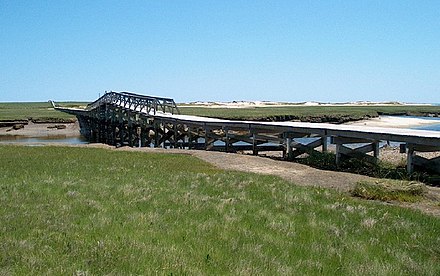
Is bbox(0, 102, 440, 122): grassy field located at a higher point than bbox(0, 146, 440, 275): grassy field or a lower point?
lower

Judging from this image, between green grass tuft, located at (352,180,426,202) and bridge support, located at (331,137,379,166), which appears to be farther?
bridge support, located at (331,137,379,166)

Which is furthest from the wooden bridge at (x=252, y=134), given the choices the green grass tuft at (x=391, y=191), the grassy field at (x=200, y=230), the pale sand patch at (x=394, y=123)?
the pale sand patch at (x=394, y=123)

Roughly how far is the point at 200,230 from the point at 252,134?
18.8 m

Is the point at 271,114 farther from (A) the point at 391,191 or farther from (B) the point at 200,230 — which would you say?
(B) the point at 200,230

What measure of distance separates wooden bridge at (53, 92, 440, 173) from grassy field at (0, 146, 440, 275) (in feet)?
17.1

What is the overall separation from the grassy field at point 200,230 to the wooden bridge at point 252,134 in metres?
5.20

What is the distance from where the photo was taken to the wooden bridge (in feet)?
55.8

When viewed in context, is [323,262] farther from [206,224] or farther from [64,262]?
[64,262]

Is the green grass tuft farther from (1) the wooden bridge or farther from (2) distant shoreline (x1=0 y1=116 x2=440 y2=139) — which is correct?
(2) distant shoreline (x1=0 y1=116 x2=440 y2=139)

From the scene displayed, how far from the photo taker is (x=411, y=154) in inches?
658

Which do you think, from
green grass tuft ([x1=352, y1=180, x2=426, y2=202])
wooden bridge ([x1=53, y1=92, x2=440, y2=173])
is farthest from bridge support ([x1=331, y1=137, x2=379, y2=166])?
green grass tuft ([x1=352, y1=180, x2=426, y2=202])

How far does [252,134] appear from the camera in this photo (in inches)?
1061

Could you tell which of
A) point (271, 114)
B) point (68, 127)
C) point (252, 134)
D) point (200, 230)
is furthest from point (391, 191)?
point (68, 127)

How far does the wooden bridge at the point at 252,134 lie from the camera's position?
17016 millimetres
